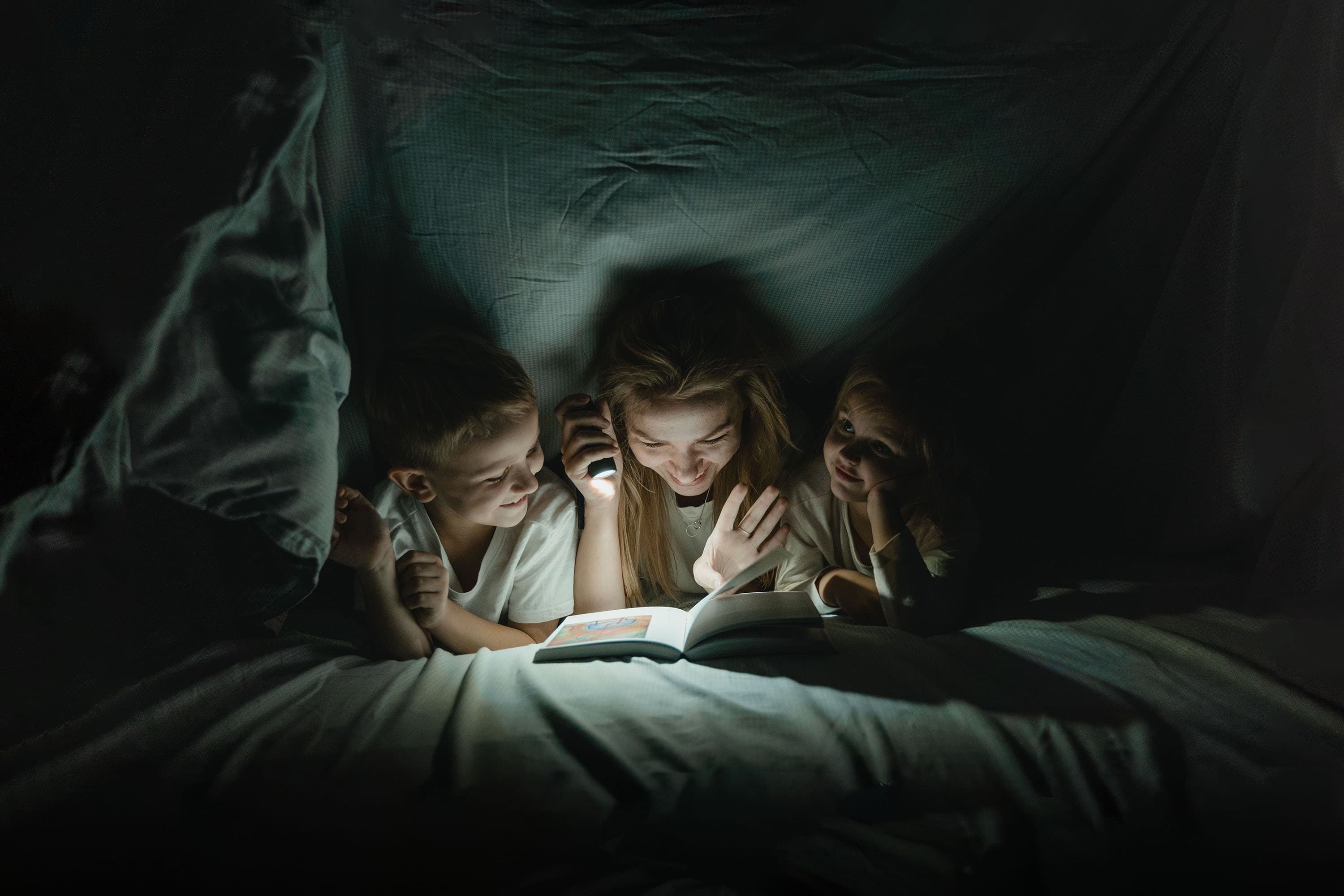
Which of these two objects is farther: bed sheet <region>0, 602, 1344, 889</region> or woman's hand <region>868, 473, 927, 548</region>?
woman's hand <region>868, 473, 927, 548</region>

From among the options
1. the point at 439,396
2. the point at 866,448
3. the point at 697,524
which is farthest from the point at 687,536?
the point at 439,396

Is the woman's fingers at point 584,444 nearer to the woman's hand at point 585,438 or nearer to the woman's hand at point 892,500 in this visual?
the woman's hand at point 585,438

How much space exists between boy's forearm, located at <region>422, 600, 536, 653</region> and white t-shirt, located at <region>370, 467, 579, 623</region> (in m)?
0.02

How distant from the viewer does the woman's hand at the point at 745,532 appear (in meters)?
0.99

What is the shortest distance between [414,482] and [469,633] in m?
0.19

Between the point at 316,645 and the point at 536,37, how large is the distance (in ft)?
2.26

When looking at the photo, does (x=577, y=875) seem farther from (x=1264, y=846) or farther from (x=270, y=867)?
(x=1264, y=846)


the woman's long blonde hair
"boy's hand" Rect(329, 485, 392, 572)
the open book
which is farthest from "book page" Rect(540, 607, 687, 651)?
"boy's hand" Rect(329, 485, 392, 572)

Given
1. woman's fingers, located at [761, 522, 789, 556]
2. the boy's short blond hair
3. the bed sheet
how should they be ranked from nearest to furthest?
the bed sheet < the boy's short blond hair < woman's fingers, located at [761, 522, 789, 556]

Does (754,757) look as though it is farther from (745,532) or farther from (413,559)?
(413,559)

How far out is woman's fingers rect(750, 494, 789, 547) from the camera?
0.99 meters

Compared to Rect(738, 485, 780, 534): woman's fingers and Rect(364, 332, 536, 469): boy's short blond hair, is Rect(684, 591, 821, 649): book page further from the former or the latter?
Rect(364, 332, 536, 469): boy's short blond hair

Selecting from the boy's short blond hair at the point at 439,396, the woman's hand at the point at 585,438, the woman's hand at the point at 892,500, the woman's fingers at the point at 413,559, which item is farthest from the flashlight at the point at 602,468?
the woman's hand at the point at 892,500

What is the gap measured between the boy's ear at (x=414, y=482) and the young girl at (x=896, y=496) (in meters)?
0.43
